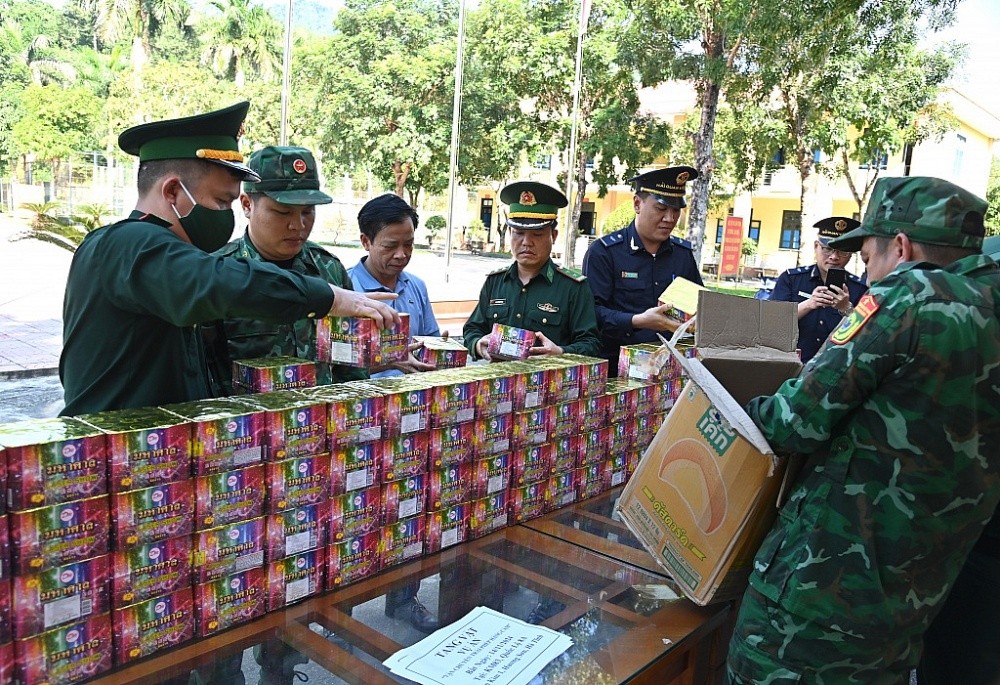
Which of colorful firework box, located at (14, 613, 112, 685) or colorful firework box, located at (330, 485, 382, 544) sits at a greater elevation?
colorful firework box, located at (330, 485, 382, 544)

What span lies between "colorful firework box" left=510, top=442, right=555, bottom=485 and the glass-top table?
0.45 feet

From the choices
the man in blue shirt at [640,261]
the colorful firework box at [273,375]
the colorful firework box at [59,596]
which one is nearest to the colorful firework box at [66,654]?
the colorful firework box at [59,596]

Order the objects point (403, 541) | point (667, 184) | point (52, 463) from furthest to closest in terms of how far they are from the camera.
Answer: point (667, 184)
point (403, 541)
point (52, 463)

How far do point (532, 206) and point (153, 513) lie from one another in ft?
6.43

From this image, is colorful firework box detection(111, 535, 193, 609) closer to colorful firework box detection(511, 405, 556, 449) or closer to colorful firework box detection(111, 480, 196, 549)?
colorful firework box detection(111, 480, 196, 549)

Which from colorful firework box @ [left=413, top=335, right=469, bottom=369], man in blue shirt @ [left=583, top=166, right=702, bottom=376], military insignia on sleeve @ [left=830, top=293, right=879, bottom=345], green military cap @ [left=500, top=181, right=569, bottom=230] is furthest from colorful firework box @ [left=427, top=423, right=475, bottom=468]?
man in blue shirt @ [left=583, top=166, right=702, bottom=376]

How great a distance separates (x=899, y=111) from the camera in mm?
13641

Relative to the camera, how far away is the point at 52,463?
109 cm

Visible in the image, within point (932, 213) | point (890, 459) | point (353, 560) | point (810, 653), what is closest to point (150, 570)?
point (353, 560)

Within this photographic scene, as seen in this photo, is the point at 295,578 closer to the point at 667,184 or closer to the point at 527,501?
the point at 527,501

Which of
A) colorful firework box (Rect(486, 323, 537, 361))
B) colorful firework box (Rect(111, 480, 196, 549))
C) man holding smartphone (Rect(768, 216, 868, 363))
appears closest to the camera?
colorful firework box (Rect(111, 480, 196, 549))

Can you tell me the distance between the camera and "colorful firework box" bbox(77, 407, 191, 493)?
116 centimetres

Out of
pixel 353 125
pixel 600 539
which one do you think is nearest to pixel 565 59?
pixel 353 125

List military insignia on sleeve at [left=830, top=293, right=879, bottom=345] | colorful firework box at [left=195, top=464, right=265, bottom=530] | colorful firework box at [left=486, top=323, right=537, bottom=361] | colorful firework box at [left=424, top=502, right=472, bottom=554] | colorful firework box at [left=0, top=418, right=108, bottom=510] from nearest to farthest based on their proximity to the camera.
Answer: colorful firework box at [left=0, top=418, right=108, bottom=510], colorful firework box at [left=195, top=464, right=265, bottom=530], military insignia on sleeve at [left=830, top=293, right=879, bottom=345], colorful firework box at [left=424, top=502, right=472, bottom=554], colorful firework box at [left=486, top=323, right=537, bottom=361]
